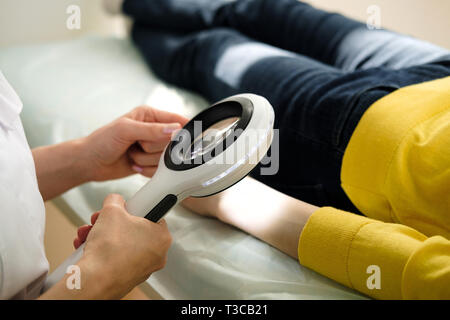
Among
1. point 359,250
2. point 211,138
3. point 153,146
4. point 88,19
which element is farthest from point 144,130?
point 88,19

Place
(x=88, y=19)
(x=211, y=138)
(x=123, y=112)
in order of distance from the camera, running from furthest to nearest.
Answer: (x=88, y=19) < (x=123, y=112) < (x=211, y=138)

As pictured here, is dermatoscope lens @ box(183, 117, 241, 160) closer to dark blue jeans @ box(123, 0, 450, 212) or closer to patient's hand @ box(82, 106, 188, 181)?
patient's hand @ box(82, 106, 188, 181)

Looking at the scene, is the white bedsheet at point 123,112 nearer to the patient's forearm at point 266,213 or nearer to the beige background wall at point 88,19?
the patient's forearm at point 266,213

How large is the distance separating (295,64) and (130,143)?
13.4 inches

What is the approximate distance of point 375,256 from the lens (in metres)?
0.54

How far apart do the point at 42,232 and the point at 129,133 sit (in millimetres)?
208

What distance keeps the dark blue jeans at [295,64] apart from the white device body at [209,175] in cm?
19

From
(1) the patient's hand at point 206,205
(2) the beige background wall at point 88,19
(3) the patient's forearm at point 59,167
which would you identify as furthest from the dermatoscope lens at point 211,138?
(2) the beige background wall at point 88,19

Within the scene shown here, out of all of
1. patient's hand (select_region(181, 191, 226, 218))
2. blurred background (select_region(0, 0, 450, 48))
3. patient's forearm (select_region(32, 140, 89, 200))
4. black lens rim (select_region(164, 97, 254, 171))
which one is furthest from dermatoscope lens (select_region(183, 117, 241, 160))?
blurred background (select_region(0, 0, 450, 48))

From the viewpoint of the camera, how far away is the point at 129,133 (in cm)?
71

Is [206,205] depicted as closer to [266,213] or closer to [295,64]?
[266,213]

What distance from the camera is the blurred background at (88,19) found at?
1408 millimetres

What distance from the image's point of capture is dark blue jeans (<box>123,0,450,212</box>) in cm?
73
